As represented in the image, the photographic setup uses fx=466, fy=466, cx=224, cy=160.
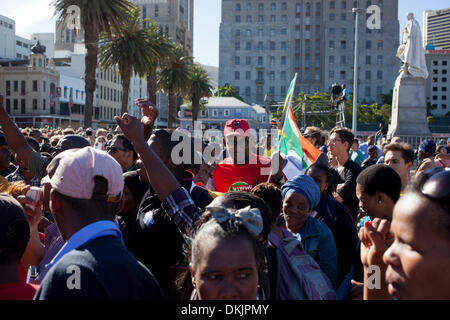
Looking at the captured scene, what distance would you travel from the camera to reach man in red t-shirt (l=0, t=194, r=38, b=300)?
205 centimetres

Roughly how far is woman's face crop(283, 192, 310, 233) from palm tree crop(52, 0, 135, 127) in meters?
19.9

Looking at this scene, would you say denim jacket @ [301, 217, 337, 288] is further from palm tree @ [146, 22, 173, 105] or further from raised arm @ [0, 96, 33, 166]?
palm tree @ [146, 22, 173, 105]

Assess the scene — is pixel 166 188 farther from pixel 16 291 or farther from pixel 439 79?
pixel 439 79

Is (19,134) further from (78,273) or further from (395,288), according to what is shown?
(395,288)

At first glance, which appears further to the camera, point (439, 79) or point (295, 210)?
point (439, 79)

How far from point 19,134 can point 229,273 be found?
125 inches

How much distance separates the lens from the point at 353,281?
309 cm

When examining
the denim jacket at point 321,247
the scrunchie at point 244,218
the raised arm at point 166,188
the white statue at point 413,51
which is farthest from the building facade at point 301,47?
the scrunchie at point 244,218

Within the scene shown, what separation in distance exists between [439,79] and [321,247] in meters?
143

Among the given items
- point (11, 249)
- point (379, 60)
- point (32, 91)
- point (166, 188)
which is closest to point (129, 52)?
point (166, 188)

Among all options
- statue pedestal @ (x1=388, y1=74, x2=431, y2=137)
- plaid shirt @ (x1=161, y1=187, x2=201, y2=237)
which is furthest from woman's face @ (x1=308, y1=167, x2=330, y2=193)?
statue pedestal @ (x1=388, y1=74, x2=431, y2=137)

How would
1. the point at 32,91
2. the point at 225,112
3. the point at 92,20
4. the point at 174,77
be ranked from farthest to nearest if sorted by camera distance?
the point at 225,112
the point at 32,91
the point at 174,77
the point at 92,20

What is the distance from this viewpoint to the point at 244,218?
6.92 ft
